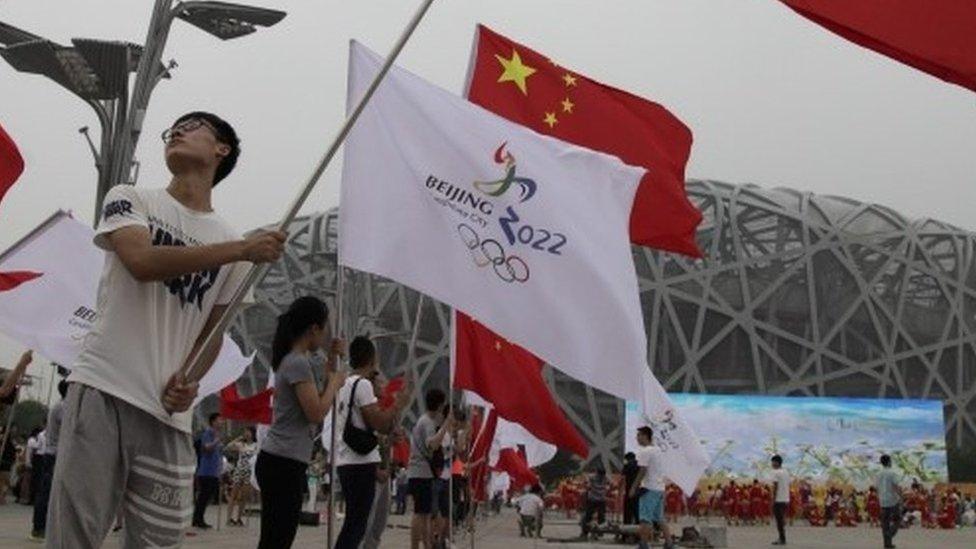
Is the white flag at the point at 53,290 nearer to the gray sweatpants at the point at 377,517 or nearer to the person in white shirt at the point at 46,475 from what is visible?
the gray sweatpants at the point at 377,517

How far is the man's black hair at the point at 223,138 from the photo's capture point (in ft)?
11.4

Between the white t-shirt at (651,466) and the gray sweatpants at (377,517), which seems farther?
the white t-shirt at (651,466)

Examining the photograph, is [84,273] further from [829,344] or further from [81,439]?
[829,344]

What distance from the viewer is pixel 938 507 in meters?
39.5

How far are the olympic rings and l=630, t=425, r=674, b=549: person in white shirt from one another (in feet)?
27.9

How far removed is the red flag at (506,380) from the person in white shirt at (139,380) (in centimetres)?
461

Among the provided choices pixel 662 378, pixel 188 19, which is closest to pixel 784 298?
pixel 662 378

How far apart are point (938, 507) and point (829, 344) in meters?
29.6


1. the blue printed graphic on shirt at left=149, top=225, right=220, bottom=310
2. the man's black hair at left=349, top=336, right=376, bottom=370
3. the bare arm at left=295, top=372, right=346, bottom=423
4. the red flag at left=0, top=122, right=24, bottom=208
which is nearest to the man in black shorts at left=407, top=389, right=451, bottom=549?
the man's black hair at left=349, top=336, right=376, bottom=370

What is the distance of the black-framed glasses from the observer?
340 cm

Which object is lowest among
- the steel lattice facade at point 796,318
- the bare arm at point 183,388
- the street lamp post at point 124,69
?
the bare arm at point 183,388

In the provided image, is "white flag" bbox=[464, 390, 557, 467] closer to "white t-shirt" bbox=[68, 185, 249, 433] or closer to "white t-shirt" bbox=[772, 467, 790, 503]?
"white t-shirt" bbox=[772, 467, 790, 503]

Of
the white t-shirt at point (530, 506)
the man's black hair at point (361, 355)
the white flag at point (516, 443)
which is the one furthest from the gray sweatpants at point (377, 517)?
the white t-shirt at point (530, 506)

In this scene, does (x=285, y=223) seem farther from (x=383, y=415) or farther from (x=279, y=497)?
(x=383, y=415)
